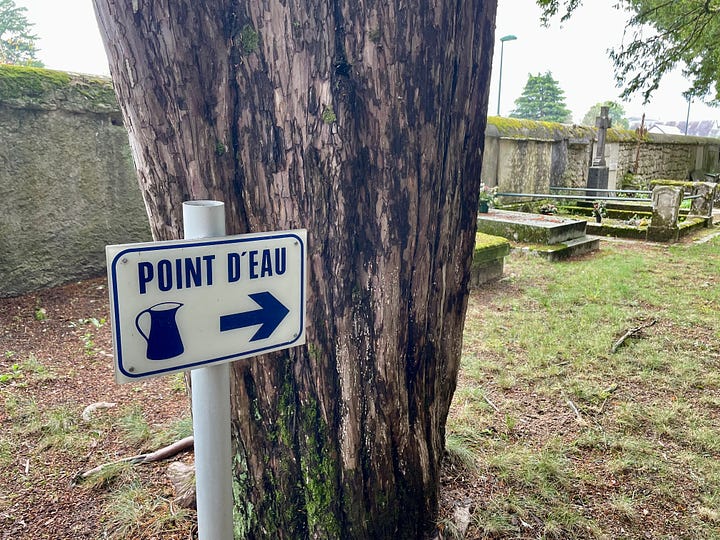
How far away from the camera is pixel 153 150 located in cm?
128

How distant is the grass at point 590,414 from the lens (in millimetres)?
2150

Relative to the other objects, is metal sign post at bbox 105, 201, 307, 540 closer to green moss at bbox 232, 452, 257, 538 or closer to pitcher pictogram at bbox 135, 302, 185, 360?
pitcher pictogram at bbox 135, 302, 185, 360

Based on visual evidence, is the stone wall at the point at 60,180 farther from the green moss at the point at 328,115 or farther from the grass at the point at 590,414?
the green moss at the point at 328,115

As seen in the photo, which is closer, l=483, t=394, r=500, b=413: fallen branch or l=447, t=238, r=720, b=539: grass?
l=447, t=238, r=720, b=539: grass

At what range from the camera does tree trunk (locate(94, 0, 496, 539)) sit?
1233mm

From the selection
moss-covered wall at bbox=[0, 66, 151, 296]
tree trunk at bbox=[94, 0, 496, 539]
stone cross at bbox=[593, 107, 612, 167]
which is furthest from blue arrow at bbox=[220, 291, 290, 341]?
stone cross at bbox=[593, 107, 612, 167]

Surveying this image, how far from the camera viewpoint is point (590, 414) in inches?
117

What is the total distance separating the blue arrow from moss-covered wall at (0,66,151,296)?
4.09 m

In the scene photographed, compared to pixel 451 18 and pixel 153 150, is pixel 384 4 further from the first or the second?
pixel 153 150

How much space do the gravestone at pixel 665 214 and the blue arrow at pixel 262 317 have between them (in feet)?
28.8

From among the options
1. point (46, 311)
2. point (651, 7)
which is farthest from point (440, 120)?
point (651, 7)

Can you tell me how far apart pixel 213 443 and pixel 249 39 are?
933 mm

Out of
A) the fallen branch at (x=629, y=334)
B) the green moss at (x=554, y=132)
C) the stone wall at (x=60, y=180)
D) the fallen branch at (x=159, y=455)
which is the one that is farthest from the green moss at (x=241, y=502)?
the green moss at (x=554, y=132)

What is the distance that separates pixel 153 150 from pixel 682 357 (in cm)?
390
